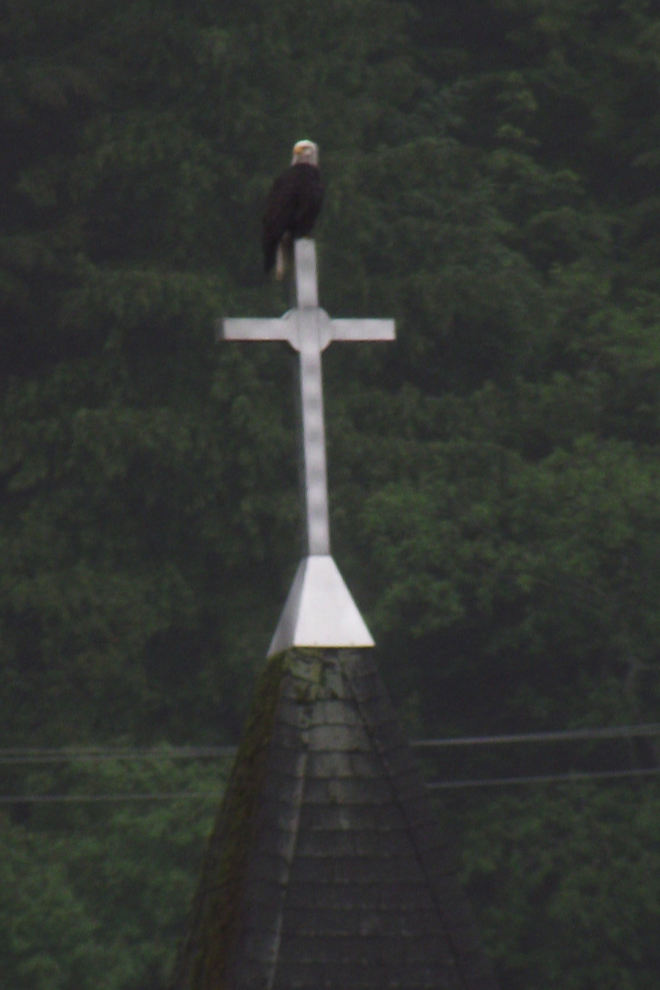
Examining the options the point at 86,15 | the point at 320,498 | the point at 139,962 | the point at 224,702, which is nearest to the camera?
the point at 320,498

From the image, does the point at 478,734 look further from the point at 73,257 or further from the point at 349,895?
Result: the point at 349,895

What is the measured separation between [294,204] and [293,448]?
16296mm

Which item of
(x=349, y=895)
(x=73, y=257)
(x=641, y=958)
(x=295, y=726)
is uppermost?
(x=73, y=257)

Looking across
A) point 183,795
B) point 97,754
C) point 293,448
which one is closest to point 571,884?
point 183,795

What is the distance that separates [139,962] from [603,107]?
529 inches

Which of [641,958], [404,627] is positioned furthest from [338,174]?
[641,958]

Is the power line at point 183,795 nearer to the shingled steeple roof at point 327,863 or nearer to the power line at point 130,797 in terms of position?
the power line at point 130,797

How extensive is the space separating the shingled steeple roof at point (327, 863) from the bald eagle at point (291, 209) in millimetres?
1395

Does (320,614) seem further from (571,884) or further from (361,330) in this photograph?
(571,884)

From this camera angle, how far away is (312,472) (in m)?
6.58

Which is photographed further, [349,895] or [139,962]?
[139,962]

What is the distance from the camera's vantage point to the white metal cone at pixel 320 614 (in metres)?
6.29

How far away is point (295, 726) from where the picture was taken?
6.11 m

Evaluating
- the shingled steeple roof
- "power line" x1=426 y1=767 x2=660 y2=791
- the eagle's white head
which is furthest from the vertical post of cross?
"power line" x1=426 y1=767 x2=660 y2=791
